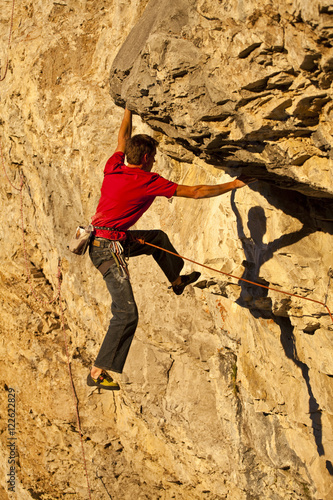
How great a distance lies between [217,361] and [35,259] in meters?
4.94

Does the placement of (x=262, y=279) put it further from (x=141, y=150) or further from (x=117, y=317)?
(x=141, y=150)

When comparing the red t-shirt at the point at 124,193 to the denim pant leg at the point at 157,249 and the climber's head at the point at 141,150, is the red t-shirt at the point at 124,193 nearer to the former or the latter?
the climber's head at the point at 141,150

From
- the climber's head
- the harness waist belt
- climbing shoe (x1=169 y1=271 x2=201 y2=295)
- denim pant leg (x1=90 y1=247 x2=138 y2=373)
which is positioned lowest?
denim pant leg (x1=90 y1=247 x2=138 y2=373)

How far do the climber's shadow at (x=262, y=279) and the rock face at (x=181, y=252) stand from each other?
0.02m

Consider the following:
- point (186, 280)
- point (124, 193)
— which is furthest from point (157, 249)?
point (124, 193)

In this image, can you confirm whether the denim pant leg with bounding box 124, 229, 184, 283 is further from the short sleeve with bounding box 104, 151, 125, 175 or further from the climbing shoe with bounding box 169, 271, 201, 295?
the short sleeve with bounding box 104, 151, 125, 175

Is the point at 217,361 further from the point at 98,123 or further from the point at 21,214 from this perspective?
the point at 21,214

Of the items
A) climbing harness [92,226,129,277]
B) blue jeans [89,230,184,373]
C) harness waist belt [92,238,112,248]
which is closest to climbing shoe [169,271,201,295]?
blue jeans [89,230,184,373]

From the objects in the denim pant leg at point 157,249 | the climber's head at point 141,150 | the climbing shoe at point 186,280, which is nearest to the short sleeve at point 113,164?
the climber's head at point 141,150

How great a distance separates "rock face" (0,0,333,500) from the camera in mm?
4324

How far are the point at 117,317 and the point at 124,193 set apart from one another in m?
1.28

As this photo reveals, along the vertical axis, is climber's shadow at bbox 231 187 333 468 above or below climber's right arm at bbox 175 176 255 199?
below

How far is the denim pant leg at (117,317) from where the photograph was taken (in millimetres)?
5148

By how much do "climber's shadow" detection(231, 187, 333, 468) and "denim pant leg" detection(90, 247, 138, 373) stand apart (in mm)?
1571
